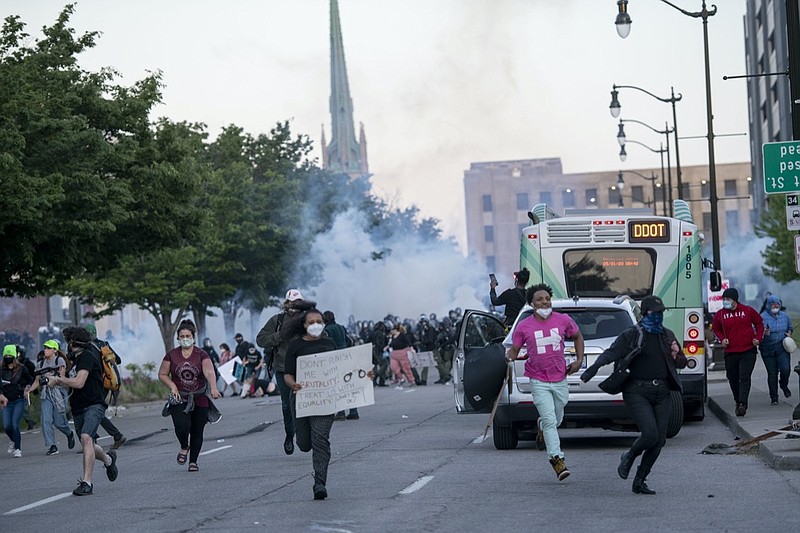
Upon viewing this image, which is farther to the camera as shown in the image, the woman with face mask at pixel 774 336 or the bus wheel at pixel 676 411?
the woman with face mask at pixel 774 336

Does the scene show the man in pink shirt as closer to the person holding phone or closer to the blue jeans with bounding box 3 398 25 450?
the person holding phone

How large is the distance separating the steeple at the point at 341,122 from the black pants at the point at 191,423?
172742mm

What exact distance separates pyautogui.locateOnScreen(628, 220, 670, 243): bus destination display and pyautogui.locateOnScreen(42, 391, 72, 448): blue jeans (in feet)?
28.9

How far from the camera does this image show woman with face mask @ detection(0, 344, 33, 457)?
2148 cm

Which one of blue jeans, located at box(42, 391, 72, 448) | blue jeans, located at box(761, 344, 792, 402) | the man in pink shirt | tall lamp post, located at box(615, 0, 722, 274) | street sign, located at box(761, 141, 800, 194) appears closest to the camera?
the man in pink shirt

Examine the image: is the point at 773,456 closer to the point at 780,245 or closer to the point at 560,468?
the point at 560,468

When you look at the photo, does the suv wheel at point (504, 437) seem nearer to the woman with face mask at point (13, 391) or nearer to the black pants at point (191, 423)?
the black pants at point (191, 423)

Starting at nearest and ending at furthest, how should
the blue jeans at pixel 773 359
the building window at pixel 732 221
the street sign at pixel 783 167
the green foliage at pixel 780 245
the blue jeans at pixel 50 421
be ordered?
1. the street sign at pixel 783 167
2. the blue jeans at pixel 50 421
3. the blue jeans at pixel 773 359
4. the green foliage at pixel 780 245
5. the building window at pixel 732 221

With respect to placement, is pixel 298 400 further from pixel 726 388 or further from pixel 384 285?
pixel 384 285

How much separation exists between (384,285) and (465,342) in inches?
2551

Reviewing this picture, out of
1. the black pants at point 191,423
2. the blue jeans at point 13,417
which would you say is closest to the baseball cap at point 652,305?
the black pants at point 191,423

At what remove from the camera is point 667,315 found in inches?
798

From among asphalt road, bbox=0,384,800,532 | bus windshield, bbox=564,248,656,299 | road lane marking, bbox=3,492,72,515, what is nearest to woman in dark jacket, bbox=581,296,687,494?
asphalt road, bbox=0,384,800,532

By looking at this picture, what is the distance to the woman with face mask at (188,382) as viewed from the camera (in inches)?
603
